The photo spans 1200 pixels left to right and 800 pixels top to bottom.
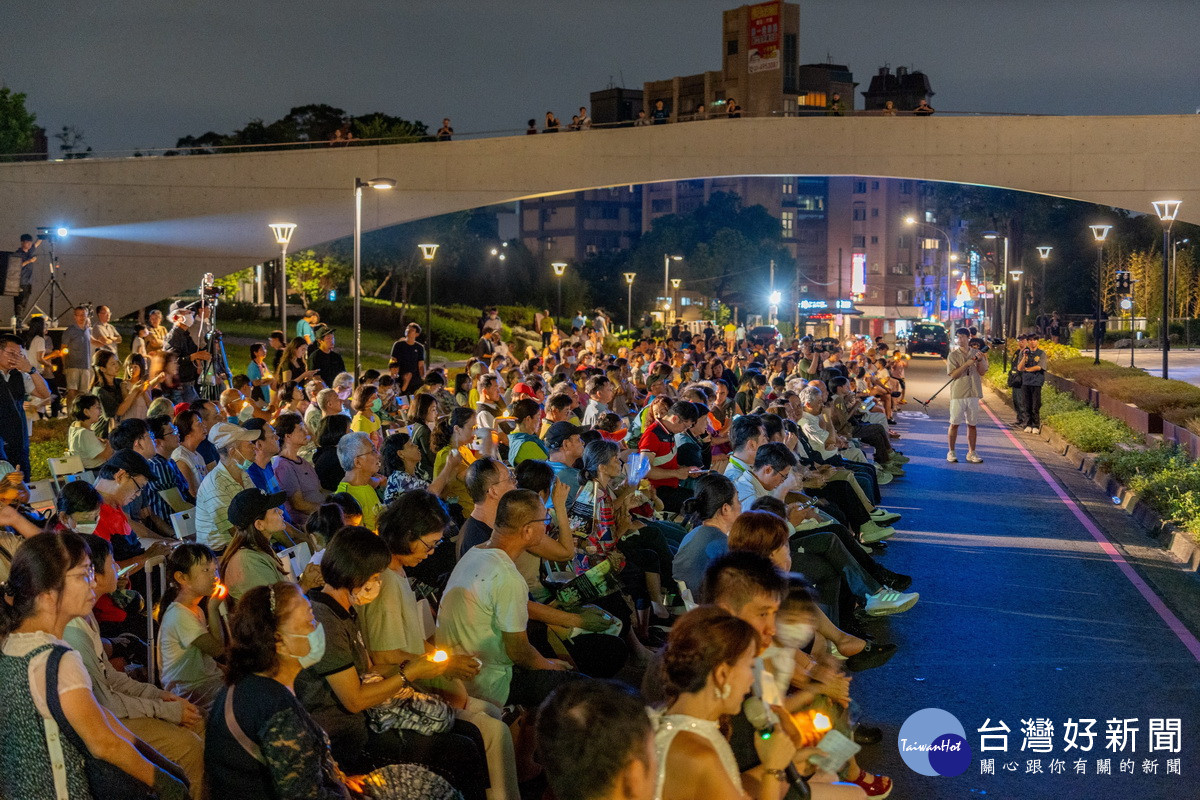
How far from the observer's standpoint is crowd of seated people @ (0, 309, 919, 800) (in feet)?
12.7

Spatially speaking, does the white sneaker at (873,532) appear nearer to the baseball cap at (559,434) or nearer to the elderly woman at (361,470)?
the baseball cap at (559,434)

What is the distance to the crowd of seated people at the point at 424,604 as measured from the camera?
152 inches

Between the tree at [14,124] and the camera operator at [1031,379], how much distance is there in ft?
176

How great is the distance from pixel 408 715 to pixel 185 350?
12416 millimetres

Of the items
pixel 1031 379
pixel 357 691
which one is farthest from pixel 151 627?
pixel 1031 379

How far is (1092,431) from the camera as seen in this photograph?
1802 centimetres

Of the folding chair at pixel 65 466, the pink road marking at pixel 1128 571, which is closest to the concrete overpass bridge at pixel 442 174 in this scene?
the pink road marking at pixel 1128 571

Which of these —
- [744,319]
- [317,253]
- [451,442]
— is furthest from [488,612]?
[744,319]

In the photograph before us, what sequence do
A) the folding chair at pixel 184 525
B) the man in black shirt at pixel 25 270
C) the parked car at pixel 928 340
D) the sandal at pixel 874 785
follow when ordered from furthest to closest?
the parked car at pixel 928 340
the man in black shirt at pixel 25 270
the folding chair at pixel 184 525
the sandal at pixel 874 785

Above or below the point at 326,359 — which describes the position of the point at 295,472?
below

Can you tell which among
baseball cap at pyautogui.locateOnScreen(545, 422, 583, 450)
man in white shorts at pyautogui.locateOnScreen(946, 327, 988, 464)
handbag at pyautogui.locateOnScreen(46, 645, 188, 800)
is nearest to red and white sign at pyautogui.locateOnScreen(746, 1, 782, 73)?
man in white shorts at pyautogui.locateOnScreen(946, 327, 988, 464)

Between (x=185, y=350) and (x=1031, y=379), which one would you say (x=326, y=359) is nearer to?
(x=185, y=350)

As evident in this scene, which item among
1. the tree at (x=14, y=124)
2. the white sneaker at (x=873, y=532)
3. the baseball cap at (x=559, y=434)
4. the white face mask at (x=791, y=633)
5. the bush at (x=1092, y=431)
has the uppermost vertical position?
the tree at (x=14, y=124)

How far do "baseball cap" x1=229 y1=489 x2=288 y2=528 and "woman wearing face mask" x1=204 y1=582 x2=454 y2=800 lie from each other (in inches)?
75.2
